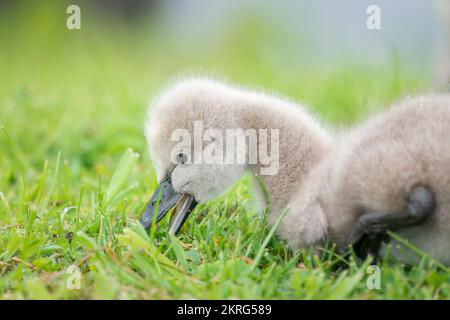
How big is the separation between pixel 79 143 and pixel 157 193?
1656 millimetres

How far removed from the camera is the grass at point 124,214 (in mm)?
2357

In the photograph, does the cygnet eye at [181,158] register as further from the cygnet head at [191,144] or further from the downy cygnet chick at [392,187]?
the downy cygnet chick at [392,187]

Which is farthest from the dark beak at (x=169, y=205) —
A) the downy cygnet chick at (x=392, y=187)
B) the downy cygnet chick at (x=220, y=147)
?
the downy cygnet chick at (x=392, y=187)

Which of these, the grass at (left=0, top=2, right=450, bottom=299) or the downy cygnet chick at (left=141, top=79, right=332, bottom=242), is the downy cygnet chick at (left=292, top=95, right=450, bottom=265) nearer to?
the grass at (left=0, top=2, right=450, bottom=299)

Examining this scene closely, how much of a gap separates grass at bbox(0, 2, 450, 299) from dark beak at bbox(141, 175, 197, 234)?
0.05 metres

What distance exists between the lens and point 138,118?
5.13 meters

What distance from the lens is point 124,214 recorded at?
3.01m

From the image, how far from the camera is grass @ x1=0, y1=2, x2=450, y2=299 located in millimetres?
2357

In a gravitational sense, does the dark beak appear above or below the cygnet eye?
below

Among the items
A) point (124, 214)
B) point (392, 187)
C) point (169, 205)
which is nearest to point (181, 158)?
point (169, 205)

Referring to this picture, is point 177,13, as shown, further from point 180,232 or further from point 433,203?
point 433,203

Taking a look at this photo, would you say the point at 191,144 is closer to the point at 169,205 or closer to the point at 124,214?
the point at 169,205

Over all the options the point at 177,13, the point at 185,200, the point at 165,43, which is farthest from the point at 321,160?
the point at 177,13

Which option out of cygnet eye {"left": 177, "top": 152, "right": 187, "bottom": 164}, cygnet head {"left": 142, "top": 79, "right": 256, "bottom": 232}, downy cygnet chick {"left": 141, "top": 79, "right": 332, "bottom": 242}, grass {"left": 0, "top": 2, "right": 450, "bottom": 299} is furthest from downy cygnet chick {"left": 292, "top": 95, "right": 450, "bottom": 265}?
cygnet eye {"left": 177, "top": 152, "right": 187, "bottom": 164}
